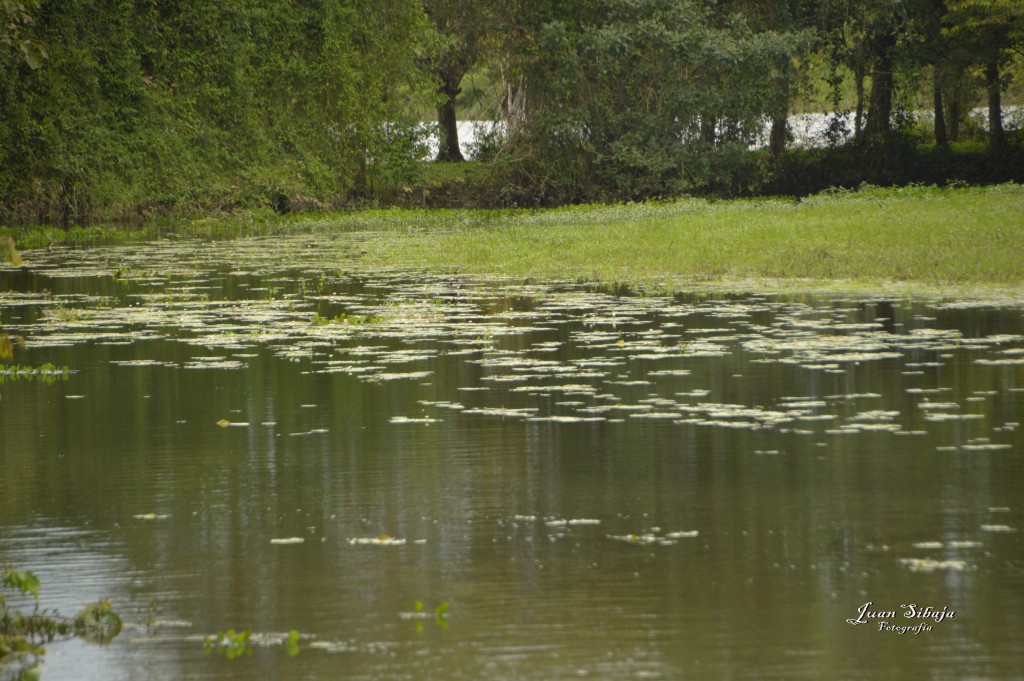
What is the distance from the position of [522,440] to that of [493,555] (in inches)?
81.1

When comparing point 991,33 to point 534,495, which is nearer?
point 534,495

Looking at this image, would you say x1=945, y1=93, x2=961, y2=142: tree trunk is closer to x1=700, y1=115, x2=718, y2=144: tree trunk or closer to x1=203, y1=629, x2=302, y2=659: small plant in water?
x1=700, y1=115, x2=718, y2=144: tree trunk

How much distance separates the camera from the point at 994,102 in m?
34.6

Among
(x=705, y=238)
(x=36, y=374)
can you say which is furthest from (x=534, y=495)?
(x=705, y=238)

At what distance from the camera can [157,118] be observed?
28578 mm

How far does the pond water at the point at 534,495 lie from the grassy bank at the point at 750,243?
3.47 m

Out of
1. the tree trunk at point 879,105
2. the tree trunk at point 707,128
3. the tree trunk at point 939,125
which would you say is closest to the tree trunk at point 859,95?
the tree trunk at point 879,105

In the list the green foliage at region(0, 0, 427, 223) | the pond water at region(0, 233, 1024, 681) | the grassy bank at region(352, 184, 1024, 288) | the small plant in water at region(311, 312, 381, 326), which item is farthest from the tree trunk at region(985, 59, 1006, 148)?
the small plant in water at region(311, 312, 381, 326)

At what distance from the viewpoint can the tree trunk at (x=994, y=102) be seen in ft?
109

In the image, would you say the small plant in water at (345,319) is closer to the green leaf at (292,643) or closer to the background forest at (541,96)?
the green leaf at (292,643)

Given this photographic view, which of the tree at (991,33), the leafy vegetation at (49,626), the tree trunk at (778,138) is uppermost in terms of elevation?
the tree at (991,33)

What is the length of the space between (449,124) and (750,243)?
2613 centimetres

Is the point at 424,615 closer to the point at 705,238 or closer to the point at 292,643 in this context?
the point at 292,643

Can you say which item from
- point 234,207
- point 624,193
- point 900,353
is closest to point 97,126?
point 234,207
